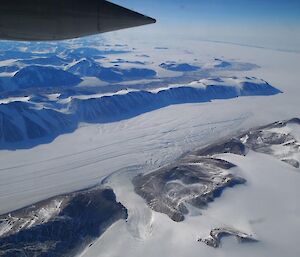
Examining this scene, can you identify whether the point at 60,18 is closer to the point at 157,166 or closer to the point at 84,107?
the point at 157,166

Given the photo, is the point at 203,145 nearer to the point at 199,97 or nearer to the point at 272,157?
the point at 272,157

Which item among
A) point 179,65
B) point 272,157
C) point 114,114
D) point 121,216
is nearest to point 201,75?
point 179,65

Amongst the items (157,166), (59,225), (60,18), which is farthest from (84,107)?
(60,18)

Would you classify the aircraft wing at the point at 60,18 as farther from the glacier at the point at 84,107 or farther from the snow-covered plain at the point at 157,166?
the glacier at the point at 84,107

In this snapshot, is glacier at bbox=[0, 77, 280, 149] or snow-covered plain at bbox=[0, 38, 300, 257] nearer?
snow-covered plain at bbox=[0, 38, 300, 257]

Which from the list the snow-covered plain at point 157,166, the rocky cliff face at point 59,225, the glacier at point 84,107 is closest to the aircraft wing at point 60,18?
the snow-covered plain at point 157,166

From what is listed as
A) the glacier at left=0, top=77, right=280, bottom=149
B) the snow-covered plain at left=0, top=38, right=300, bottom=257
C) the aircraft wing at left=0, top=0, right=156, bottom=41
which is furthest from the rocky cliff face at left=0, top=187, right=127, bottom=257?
the glacier at left=0, top=77, right=280, bottom=149

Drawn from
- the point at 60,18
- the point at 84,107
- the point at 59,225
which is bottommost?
the point at 84,107

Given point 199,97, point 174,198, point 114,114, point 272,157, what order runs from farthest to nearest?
point 199,97 → point 114,114 → point 272,157 → point 174,198

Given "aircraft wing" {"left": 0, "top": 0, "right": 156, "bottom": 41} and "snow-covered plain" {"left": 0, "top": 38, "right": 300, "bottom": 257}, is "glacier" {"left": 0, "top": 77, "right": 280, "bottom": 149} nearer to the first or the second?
"snow-covered plain" {"left": 0, "top": 38, "right": 300, "bottom": 257}
